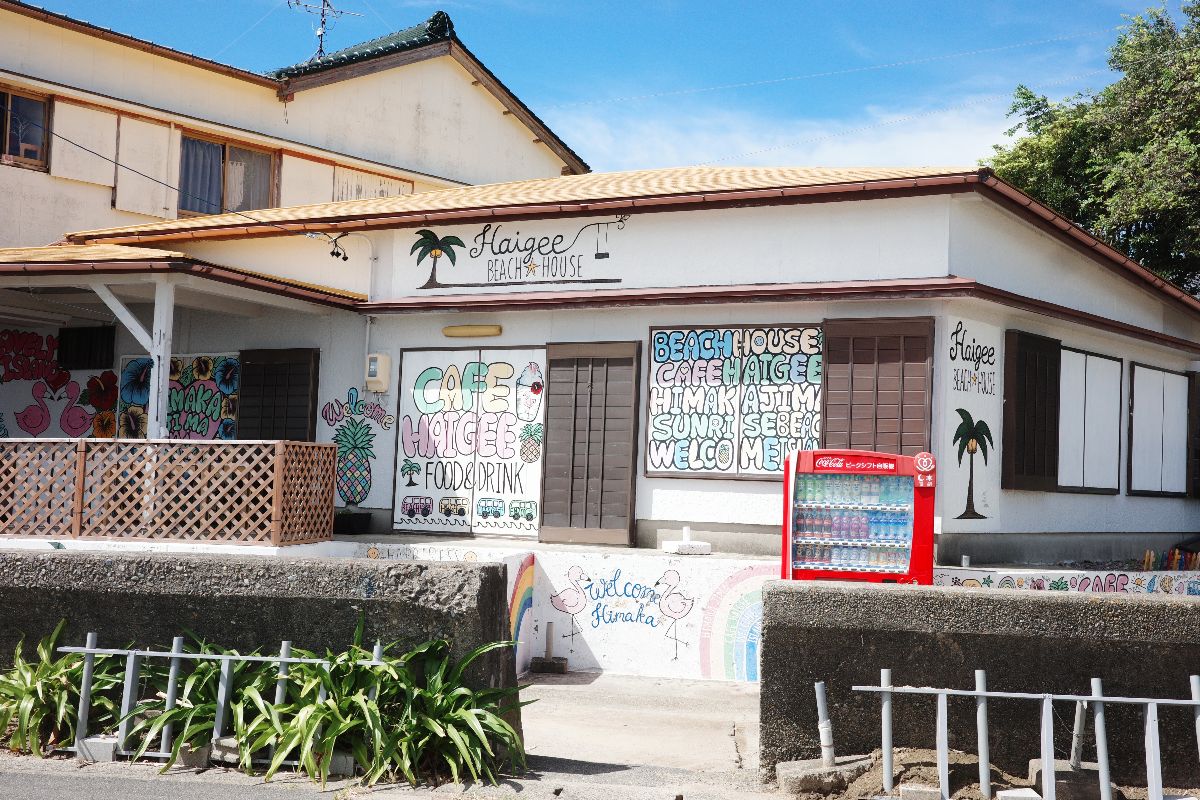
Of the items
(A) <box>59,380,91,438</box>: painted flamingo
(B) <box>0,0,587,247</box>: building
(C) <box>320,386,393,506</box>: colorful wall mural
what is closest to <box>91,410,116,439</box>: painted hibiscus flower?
(A) <box>59,380,91,438</box>: painted flamingo

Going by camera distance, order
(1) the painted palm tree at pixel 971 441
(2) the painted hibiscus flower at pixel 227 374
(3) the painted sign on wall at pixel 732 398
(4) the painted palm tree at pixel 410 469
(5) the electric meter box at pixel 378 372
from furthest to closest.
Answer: (2) the painted hibiscus flower at pixel 227 374
(5) the electric meter box at pixel 378 372
(4) the painted palm tree at pixel 410 469
(3) the painted sign on wall at pixel 732 398
(1) the painted palm tree at pixel 971 441

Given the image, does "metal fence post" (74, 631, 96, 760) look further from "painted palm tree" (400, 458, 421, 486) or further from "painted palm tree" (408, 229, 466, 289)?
"painted palm tree" (408, 229, 466, 289)

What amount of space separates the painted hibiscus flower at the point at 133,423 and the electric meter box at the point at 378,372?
3676 millimetres

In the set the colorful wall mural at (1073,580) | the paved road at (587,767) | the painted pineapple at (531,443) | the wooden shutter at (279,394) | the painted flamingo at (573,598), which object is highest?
the wooden shutter at (279,394)

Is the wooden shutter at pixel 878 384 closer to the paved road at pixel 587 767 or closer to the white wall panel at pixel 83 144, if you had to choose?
the paved road at pixel 587 767

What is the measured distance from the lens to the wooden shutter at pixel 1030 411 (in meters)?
12.6

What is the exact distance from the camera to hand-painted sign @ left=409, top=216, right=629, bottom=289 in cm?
1370

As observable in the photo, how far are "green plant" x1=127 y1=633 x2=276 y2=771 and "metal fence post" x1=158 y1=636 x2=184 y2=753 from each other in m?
0.03

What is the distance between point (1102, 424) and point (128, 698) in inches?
451

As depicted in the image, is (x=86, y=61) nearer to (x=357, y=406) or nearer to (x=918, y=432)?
(x=357, y=406)

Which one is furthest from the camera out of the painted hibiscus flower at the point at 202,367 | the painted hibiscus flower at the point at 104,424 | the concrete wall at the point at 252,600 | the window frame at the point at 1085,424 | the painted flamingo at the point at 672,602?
the painted hibiscus flower at the point at 104,424

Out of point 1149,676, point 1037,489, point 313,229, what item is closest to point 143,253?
point 313,229

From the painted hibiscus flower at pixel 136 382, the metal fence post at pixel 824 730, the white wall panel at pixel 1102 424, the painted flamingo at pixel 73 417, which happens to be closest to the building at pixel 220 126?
the painted flamingo at pixel 73 417

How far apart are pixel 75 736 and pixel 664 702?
16.7 ft
